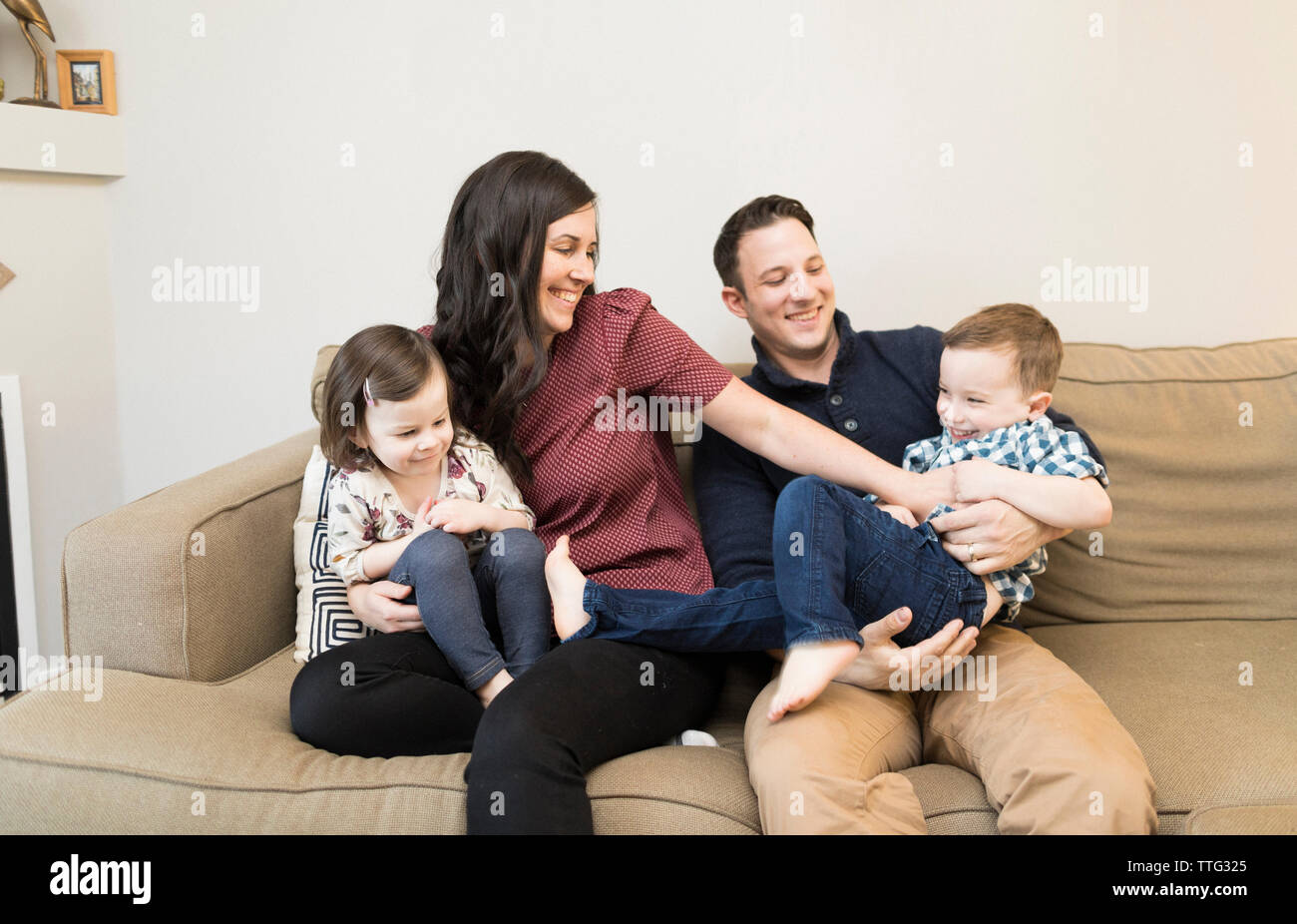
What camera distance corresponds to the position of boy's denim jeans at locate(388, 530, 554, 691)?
1.49 meters

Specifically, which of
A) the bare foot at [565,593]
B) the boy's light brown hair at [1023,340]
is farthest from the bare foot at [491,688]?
the boy's light brown hair at [1023,340]

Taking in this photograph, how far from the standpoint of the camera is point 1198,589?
1888mm

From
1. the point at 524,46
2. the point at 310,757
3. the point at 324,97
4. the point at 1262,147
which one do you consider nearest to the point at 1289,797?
the point at 310,757

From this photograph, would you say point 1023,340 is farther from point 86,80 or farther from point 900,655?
point 86,80

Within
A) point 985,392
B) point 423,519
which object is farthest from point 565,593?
point 985,392

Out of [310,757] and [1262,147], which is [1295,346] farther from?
[310,757]

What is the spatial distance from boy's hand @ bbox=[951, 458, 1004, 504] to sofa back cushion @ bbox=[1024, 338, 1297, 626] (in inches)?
17.7

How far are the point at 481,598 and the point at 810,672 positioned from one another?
0.54 m

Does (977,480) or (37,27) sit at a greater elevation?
(37,27)

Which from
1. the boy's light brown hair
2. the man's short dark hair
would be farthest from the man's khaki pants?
the man's short dark hair

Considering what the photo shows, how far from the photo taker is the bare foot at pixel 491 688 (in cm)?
149

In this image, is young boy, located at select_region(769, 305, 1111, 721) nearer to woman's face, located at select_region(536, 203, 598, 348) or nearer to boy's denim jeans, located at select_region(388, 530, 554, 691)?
boy's denim jeans, located at select_region(388, 530, 554, 691)

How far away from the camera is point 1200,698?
5.06 ft
